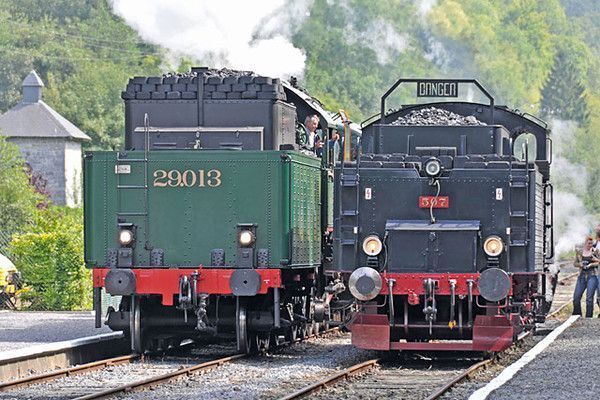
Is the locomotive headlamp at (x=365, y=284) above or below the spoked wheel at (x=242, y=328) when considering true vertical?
above

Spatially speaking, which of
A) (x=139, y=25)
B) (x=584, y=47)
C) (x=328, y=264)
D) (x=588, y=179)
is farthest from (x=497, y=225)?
(x=584, y=47)

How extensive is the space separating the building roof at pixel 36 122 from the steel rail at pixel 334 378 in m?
68.4

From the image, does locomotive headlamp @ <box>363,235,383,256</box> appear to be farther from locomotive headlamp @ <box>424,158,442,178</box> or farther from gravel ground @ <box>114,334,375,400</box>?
gravel ground @ <box>114,334,375,400</box>

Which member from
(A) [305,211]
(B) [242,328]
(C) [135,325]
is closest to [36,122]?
(A) [305,211]

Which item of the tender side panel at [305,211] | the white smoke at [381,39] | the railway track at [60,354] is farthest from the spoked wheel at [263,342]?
the white smoke at [381,39]

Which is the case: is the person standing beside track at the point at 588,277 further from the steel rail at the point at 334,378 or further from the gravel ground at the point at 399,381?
the steel rail at the point at 334,378

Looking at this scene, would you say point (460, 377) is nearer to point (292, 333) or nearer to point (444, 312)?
point (444, 312)

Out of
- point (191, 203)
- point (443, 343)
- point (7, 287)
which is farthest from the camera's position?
point (7, 287)

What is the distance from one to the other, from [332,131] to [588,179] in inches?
2345

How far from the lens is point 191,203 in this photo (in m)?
16.9

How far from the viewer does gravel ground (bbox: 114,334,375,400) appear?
13.2m

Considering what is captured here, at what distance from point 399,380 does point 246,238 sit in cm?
302

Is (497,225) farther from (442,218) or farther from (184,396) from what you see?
(184,396)

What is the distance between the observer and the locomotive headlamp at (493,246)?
15766 mm
